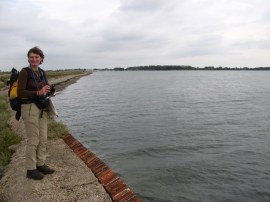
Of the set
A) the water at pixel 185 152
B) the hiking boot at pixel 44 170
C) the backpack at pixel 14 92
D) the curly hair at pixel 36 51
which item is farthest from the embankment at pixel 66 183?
the curly hair at pixel 36 51

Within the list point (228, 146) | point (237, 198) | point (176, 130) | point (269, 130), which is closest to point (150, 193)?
point (237, 198)

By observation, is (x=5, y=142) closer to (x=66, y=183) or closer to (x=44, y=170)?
(x=44, y=170)

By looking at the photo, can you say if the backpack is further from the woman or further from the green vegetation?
the green vegetation

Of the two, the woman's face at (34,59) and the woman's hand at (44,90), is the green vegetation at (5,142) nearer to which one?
the woman's hand at (44,90)

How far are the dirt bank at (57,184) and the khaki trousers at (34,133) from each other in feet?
1.61

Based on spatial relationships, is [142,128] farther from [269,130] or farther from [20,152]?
[20,152]

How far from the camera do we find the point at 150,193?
28.1ft

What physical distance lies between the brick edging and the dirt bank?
13 centimetres

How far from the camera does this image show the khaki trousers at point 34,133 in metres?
5.93

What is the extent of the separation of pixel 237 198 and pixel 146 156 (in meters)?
4.34

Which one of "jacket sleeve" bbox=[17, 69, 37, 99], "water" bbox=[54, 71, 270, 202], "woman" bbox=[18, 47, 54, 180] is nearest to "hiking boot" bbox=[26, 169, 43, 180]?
"woman" bbox=[18, 47, 54, 180]

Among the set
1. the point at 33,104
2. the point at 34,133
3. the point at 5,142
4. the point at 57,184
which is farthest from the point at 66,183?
the point at 5,142

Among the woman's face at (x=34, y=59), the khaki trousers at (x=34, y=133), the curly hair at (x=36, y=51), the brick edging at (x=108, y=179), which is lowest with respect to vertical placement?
the brick edging at (x=108, y=179)

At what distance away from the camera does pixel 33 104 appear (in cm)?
596
